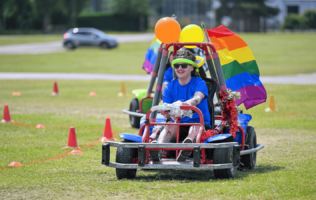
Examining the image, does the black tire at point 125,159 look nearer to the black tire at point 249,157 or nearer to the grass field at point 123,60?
the black tire at point 249,157

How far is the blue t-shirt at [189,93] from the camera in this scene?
22.0ft

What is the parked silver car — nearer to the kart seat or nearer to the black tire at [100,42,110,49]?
the black tire at [100,42,110,49]

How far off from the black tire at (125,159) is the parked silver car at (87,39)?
38549 mm

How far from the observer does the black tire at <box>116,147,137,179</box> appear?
630 cm

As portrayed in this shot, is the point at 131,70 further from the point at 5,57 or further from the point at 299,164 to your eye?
the point at 299,164

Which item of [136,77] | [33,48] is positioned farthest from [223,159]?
[33,48]

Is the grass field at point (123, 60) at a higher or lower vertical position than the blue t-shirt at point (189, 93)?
lower

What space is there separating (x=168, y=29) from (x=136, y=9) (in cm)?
6010

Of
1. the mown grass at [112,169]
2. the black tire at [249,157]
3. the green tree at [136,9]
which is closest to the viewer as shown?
the mown grass at [112,169]

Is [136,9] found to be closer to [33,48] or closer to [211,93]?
[33,48]

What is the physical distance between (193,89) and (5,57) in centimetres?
3381

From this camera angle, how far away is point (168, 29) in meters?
8.39

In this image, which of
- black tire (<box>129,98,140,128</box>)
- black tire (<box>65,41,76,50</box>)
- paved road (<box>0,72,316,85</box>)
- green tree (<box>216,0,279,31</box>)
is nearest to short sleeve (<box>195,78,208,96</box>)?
black tire (<box>129,98,140,128</box>)

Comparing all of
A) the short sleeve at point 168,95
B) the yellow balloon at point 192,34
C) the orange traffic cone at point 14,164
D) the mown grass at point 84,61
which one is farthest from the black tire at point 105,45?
the short sleeve at point 168,95
